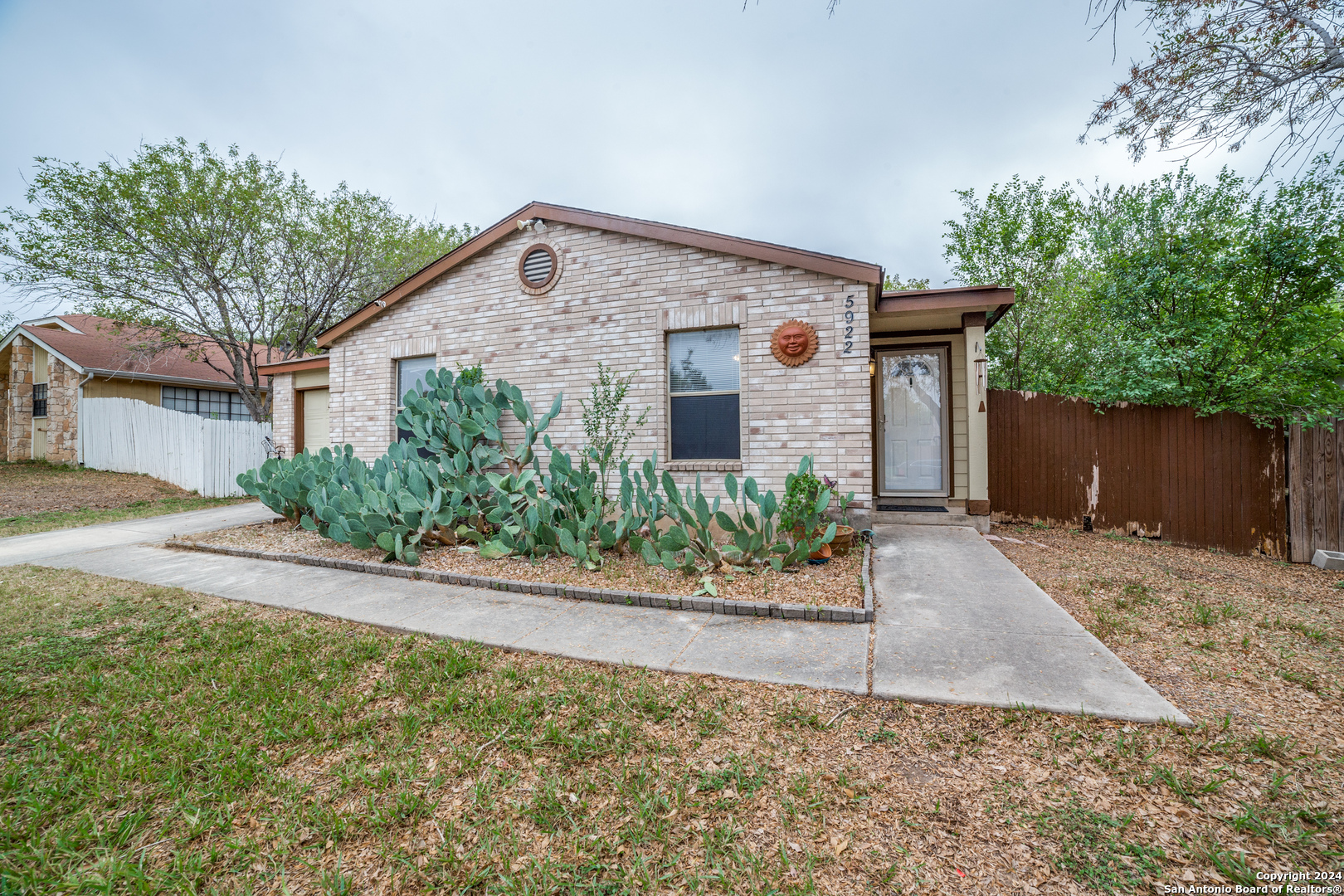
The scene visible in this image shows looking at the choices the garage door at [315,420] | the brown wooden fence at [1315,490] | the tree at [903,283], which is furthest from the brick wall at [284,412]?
the tree at [903,283]

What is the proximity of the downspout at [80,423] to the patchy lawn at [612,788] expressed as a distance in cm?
1739

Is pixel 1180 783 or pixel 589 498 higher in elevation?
pixel 589 498

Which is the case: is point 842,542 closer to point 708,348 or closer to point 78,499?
point 708,348

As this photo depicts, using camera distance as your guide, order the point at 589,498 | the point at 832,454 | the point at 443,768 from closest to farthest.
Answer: the point at 443,768
the point at 589,498
the point at 832,454

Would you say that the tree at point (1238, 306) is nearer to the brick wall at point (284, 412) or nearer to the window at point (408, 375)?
the window at point (408, 375)

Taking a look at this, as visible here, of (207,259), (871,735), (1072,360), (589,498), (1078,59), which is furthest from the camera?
(207,259)

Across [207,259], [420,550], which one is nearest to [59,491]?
[207,259]

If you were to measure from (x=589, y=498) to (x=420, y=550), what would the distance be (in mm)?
2154

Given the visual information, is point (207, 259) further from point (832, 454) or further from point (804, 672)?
point (804, 672)

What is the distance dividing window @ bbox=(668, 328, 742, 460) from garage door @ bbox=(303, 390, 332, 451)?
7.21 meters

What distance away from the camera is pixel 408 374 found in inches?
335

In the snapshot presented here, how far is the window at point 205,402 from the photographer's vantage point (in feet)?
56.4

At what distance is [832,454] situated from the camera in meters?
6.06

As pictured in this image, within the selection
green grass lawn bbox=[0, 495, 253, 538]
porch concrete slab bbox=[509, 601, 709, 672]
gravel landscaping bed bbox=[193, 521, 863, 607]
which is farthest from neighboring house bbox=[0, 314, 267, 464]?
porch concrete slab bbox=[509, 601, 709, 672]
